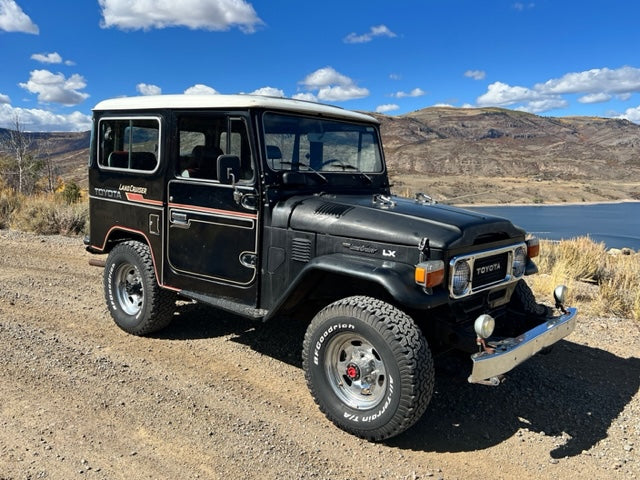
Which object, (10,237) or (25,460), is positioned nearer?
(25,460)

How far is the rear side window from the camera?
5043 mm

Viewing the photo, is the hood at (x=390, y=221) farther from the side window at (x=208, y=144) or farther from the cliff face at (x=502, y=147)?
the cliff face at (x=502, y=147)

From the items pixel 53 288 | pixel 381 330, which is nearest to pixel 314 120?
pixel 381 330

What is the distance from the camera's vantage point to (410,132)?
84000 mm

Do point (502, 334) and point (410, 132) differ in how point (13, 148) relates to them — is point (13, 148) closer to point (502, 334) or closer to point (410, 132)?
point (502, 334)

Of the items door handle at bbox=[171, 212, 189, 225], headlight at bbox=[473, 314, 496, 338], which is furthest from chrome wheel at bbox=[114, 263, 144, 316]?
headlight at bbox=[473, 314, 496, 338]

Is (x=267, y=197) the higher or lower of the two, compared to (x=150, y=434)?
higher

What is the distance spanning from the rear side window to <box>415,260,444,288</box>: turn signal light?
2.81 m

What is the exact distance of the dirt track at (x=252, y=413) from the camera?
3268mm

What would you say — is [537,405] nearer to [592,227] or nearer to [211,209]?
[211,209]

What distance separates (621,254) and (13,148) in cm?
2615

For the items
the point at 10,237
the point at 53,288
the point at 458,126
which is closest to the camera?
the point at 53,288

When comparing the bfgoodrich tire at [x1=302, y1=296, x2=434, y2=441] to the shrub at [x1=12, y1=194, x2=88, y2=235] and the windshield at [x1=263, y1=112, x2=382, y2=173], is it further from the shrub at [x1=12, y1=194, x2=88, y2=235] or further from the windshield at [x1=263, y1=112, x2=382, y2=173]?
the shrub at [x1=12, y1=194, x2=88, y2=235]

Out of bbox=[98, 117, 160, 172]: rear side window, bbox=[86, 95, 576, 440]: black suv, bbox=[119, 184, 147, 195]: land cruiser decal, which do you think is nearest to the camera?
bbox=[86, 95, 576, 440]: black suv
